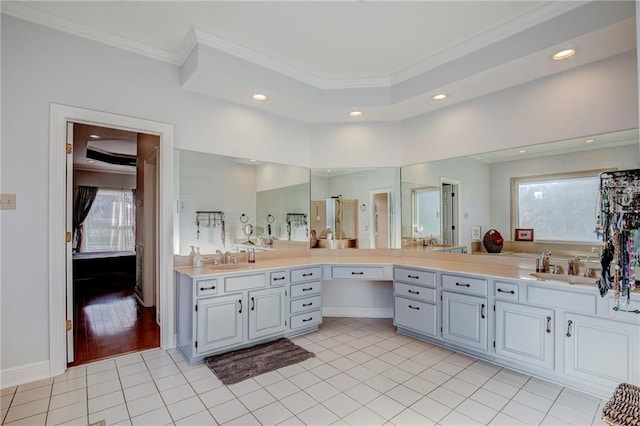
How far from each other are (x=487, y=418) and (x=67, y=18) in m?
4.21

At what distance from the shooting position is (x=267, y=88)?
3072 millimetres

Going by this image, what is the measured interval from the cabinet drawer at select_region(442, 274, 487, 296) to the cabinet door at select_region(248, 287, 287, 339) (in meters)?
1.61

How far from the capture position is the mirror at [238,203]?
312cm

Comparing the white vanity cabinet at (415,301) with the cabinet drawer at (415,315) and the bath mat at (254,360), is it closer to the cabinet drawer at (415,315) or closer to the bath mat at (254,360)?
the cabinet drawer at (415,315)

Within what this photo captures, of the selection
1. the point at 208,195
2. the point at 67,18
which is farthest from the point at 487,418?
the point at 67,18

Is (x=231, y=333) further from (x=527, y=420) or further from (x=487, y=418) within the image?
(x=527, y=420)

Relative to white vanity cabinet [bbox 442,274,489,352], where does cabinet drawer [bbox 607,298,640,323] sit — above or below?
above

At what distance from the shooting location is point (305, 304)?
3336 millimetres

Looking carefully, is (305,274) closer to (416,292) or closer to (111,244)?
(416,292)

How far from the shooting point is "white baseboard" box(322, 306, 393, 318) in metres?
3.95

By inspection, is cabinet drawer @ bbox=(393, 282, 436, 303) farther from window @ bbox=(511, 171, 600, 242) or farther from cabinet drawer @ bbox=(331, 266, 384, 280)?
window @ bbox=(511, 171, 600, 242)

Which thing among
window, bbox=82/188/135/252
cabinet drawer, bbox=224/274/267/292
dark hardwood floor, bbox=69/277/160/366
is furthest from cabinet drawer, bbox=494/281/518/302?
window, bbox=82/188/135/252

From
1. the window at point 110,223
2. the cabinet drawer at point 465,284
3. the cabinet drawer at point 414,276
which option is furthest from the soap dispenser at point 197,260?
the window at point 110,223

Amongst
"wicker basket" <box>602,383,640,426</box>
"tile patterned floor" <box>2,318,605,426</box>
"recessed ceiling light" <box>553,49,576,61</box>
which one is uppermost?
"recessed ceiling light" <box>553,49,576,61</box>
